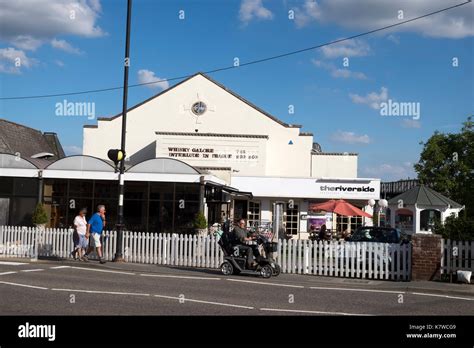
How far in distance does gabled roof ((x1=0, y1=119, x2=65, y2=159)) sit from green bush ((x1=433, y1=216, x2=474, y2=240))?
91.1 ft

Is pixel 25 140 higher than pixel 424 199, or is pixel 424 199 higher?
pixel 25 140

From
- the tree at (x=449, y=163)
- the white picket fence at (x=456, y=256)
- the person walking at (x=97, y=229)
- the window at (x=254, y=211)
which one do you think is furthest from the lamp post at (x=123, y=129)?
the tree at (x=449, y=163)

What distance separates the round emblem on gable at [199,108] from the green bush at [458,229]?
2752 centimetres

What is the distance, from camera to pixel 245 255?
15.9m

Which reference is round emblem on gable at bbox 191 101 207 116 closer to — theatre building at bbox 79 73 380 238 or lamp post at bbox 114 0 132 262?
theatre building at bbox 79 73 380 238

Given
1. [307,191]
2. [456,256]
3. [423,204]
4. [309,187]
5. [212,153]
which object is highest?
[212,153]

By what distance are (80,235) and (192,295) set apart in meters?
7.63

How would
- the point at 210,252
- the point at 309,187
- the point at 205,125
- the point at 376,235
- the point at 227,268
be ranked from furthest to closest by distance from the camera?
the point at 205,125, the point at 309,187, the point at 376,235, the point at 210,252, the point at 227,268

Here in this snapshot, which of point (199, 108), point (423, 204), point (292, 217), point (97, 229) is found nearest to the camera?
point (97, 229)

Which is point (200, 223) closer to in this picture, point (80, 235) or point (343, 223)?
point (80, 235)

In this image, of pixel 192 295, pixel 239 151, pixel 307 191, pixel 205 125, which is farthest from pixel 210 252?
pixel 205 125

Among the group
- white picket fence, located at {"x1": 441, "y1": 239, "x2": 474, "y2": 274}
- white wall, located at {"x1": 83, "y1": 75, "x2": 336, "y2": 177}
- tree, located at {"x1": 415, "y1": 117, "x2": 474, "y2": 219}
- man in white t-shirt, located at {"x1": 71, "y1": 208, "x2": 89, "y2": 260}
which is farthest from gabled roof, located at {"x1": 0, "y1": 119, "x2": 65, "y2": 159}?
tree, located at {"x1": 415, "y1": 117, "x2": 474, "y2": 219}

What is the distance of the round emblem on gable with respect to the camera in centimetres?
4233
